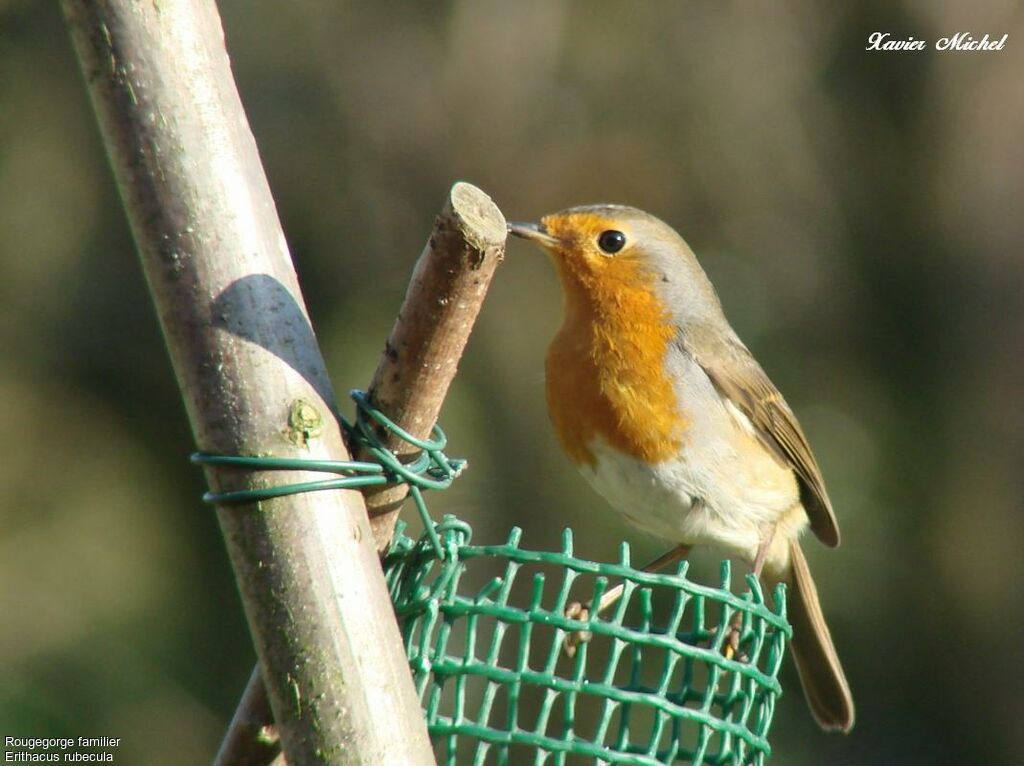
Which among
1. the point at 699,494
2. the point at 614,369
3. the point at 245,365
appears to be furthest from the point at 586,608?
the point at 245,365

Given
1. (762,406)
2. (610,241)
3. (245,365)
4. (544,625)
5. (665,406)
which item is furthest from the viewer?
(762,406)

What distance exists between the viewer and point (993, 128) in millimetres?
7254

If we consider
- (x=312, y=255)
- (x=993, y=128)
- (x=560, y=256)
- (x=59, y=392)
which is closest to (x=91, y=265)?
(x=59, y=392)

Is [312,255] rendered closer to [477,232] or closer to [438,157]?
[438,157]

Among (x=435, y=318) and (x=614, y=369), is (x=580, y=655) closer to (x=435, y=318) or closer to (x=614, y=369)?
(x=435, y=318)

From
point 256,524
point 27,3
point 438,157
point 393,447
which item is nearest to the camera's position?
point 256,524

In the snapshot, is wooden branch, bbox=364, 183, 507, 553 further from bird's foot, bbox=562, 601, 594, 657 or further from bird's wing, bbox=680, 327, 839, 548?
bird's wing, bbox=680, 327, 839, 548

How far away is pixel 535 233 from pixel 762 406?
0.98 metres

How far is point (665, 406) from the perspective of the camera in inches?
149

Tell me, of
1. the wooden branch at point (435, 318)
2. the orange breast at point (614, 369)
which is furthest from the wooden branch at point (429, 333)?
the orange breast at point (614, 369)

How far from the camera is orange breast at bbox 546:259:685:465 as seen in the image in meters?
3.74

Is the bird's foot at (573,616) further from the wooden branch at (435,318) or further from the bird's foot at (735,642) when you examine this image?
the wooden branch at (435,318)

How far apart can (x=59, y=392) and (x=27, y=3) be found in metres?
2.51

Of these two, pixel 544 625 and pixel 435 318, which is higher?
pixel 435 318
